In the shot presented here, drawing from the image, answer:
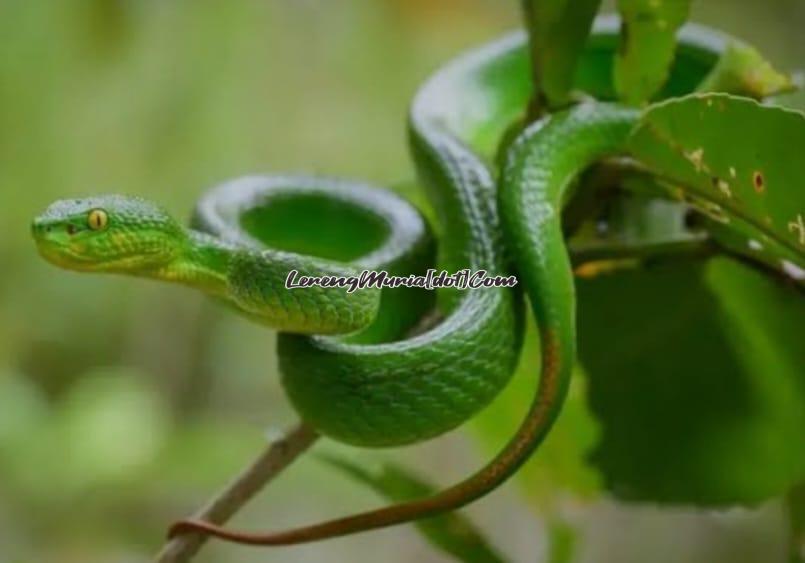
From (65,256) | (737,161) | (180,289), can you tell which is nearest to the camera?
(737,161)

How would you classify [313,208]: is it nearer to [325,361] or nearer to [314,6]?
[325,361]

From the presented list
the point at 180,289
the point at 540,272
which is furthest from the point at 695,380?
the point at 180,289

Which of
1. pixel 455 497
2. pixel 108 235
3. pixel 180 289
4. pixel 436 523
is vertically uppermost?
pixel 108 235

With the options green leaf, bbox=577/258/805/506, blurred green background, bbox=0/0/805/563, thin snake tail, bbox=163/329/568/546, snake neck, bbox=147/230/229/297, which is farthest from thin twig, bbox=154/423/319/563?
blurred green background, bbox=0/0/805/563

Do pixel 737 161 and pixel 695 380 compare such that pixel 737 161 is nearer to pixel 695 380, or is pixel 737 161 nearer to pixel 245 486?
pixel 695 380

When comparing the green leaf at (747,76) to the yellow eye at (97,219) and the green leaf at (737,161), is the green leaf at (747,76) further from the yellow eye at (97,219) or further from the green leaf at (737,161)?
the yellow eye at (97,219)

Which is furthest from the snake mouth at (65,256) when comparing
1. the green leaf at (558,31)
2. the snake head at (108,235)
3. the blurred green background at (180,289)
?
the blurred green background at (180,289)

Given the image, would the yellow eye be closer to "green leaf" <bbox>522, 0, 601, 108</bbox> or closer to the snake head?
the snake head

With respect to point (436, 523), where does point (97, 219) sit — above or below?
above
